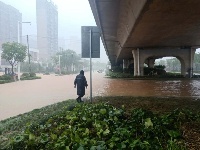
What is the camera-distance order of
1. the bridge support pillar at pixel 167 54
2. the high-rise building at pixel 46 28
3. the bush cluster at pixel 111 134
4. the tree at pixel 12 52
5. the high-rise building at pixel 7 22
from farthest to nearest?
the high-rise building at pixel 46 28
the high-rise building at pixel 7 22
the tree at pixel 12 52
the bridge support pillar at pixel 167 54
the bush cluster at pixel 111 134

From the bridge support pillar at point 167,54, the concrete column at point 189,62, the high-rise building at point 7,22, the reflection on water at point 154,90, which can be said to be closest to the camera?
the reflection on water at point 154,90

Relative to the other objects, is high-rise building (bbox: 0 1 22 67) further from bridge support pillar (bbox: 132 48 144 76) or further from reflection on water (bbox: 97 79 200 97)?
reflection on water (bbox: 97 79 200 97)

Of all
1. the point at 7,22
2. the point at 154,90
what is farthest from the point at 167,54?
the point at 7,22

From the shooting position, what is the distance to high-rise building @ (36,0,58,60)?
15900 centimetres

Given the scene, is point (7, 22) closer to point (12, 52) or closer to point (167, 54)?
point (12, 52)

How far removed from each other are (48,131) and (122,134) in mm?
1850

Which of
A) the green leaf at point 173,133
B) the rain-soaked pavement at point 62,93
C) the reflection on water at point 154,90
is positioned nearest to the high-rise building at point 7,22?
the rain-soaked pavement at point 62,93

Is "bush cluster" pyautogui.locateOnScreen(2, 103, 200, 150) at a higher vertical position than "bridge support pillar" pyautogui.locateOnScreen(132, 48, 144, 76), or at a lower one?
lower

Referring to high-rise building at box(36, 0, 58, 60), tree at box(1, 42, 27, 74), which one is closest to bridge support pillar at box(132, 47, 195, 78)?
tree at box(1, 42, 27, 74)

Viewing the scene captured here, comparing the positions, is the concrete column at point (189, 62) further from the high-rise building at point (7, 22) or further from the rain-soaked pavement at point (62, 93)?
the high-rise building at point (7, 22)

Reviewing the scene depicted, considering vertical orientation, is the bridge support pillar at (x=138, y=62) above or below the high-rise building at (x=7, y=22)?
below

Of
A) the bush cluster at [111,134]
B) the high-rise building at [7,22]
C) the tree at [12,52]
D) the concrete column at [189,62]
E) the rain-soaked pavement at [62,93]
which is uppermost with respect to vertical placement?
the high-rise building at [7,22]

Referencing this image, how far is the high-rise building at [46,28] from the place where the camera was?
159 meters

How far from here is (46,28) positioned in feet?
541
